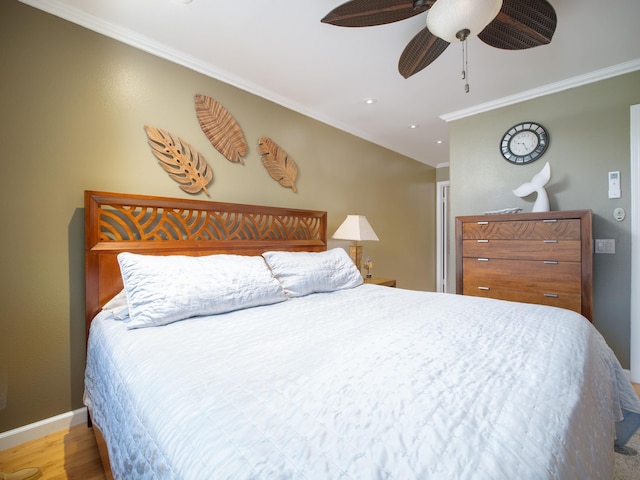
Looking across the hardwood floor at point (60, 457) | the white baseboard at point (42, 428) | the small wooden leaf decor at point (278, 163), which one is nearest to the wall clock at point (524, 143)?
the small wooden leaf decor at point (278, 163)

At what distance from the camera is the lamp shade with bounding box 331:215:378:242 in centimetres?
300

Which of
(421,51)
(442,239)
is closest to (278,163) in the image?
(421,51)

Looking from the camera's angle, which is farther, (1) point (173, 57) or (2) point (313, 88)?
(2) point (313, 88)

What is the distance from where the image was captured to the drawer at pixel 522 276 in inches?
87.2

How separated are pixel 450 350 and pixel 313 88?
2417 mm

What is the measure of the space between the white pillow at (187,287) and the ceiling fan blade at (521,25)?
1.86 m

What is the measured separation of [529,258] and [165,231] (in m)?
2.75

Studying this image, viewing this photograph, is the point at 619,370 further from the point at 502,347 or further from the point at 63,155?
the point at 63,155

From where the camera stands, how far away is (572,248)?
2.20 meters

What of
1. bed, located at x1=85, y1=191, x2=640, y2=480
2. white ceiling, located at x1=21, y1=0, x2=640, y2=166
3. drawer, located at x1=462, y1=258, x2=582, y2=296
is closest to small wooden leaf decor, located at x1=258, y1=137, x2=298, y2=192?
white ceiling, located at x1=21, y1=0, x2=640, y2=166

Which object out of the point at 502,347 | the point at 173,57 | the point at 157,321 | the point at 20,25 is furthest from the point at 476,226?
the point at 20,25

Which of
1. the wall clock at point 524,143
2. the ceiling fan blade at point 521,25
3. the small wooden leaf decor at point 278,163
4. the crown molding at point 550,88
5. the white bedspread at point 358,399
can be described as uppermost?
the crown molding at point 550,88

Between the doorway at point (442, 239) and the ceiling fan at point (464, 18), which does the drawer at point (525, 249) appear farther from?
the doorway at point (442, 239)

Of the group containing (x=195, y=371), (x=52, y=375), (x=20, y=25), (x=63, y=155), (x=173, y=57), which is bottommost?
(x=52, y=375)
